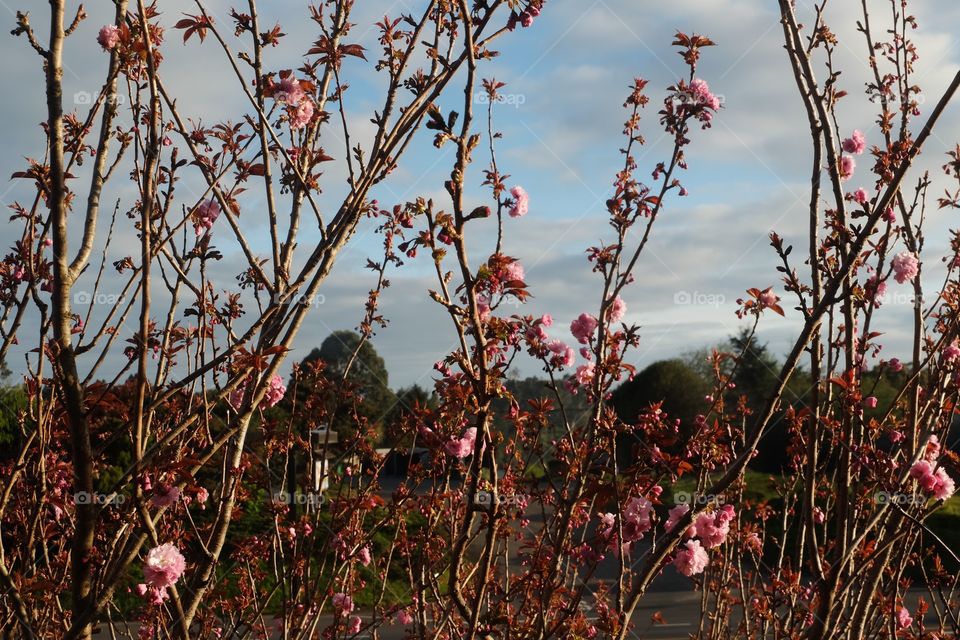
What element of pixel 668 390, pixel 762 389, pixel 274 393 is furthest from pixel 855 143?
pixel 762 389

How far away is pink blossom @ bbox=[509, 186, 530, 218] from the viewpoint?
3.38 metres

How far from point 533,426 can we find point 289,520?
1721mm

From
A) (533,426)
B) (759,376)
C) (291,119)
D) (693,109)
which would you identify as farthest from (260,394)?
(759,376)

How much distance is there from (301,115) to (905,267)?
113 inches

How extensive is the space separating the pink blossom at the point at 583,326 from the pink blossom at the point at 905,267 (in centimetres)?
145

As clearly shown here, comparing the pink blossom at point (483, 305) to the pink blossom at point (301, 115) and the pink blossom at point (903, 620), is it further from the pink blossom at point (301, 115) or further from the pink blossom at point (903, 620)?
the pink blossom at point (903, 620)

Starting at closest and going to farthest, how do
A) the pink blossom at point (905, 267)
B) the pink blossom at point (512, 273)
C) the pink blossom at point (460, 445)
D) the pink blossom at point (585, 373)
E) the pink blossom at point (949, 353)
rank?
the pink blossom at point (512, 273) → the pink blossom at point (460, 445) → the pink blossom at point (949, 353) → the pink blossom at point (905, 267) → the pink blossom at point (585, 373)

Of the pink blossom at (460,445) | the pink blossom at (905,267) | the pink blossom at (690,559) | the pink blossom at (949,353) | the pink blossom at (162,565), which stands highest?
the pink blossom at (905,267)

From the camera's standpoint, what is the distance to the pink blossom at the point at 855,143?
4469mm

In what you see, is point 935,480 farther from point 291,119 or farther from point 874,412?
point 874,412

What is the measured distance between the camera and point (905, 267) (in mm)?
4125

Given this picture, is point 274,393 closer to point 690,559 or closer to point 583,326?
point 583,326

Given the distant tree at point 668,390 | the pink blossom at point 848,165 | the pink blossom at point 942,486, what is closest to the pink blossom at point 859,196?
the pink blossom at point 848,165

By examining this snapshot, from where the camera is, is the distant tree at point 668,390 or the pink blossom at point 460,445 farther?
the distant tree at point 668,390
